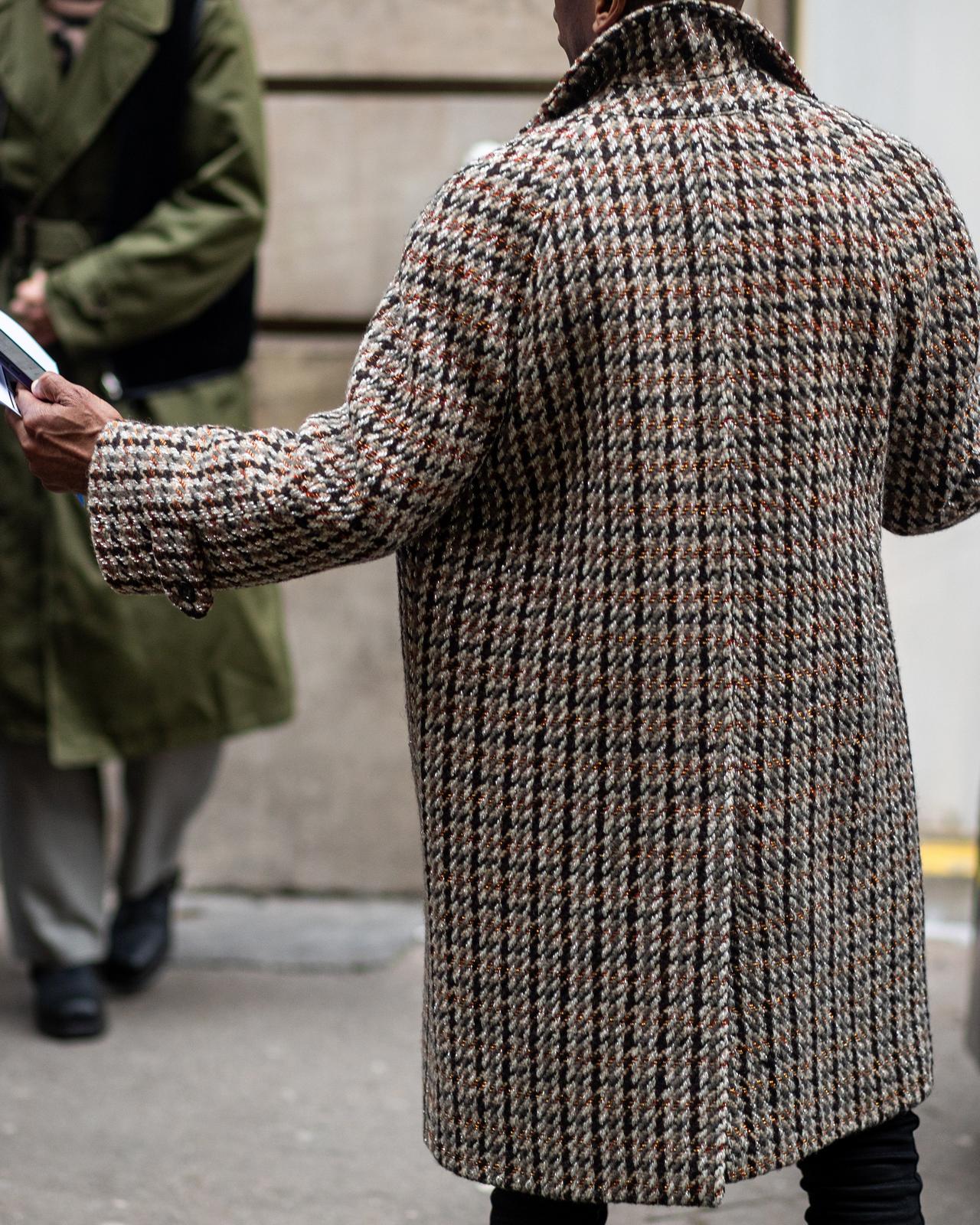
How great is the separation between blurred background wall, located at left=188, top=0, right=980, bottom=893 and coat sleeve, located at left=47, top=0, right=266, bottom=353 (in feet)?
2.78

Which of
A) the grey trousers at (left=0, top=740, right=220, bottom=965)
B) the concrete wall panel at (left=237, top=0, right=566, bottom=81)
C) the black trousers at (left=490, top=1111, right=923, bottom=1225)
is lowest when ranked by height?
the grey trousers at (left=0, top=740, right=220, bottom=965)

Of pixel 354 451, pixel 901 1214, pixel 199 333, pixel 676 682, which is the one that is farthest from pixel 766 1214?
pixel 199 333

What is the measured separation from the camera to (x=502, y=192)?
190cm

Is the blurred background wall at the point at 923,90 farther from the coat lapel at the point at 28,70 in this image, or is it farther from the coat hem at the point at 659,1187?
the coat hem at the point at 659,1187

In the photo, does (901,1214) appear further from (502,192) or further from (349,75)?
(349,75)

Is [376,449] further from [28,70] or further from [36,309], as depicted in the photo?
[28,70]

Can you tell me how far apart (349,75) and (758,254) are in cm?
328

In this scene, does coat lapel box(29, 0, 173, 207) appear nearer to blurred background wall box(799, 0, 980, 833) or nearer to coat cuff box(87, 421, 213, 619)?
blurred background wall box(799, 0, 980, 833)

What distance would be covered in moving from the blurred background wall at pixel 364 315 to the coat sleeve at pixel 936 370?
2.86 metres

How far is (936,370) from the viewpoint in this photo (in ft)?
6.73

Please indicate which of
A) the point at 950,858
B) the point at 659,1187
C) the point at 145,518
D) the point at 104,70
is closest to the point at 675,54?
the point at 145,518

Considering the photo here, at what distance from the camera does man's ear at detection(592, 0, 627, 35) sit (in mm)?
1981

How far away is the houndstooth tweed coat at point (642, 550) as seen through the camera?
75.1 inches

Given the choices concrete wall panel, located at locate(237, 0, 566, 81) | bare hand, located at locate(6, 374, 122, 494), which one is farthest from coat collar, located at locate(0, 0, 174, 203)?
bare hand, located at locate(6, 374, 122, 494)
